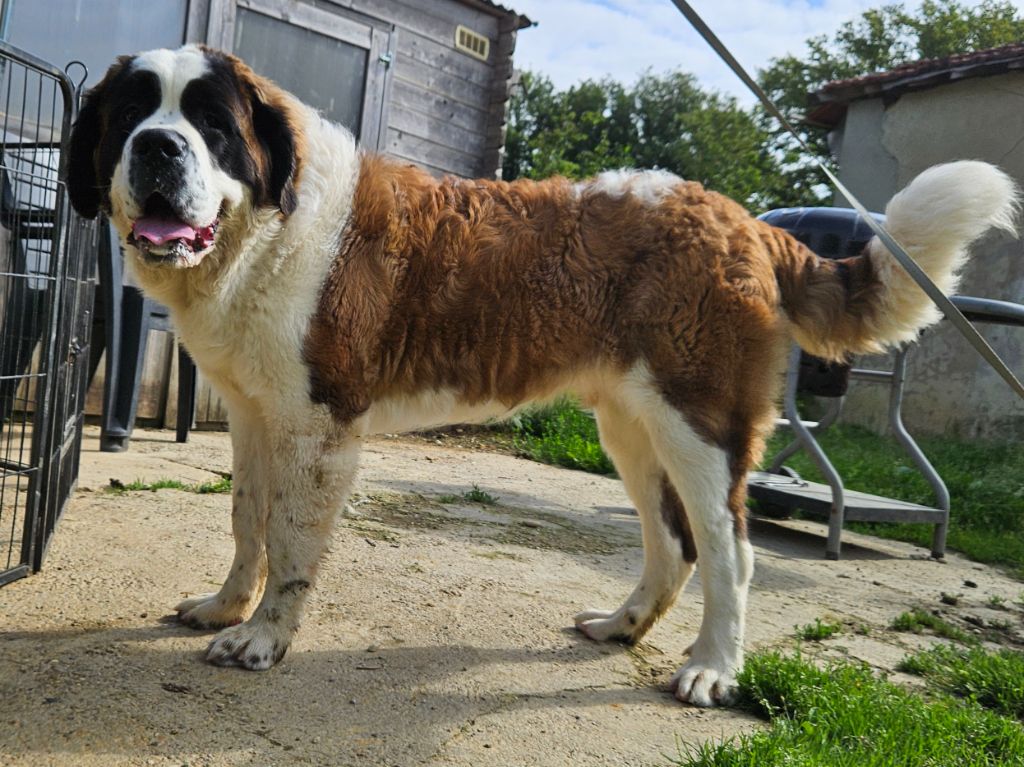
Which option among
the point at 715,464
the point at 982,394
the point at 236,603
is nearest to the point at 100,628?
the point at 236,603

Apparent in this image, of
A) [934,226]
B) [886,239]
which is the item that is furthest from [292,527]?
[934,226]

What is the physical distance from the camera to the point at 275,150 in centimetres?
272

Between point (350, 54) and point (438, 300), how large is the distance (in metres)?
5.88

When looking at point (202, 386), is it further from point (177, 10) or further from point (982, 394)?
point (982, 394)

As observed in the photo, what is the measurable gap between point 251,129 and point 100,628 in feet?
4.95

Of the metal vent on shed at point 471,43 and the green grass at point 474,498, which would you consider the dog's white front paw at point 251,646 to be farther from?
the metal vent on shed at point 471,43

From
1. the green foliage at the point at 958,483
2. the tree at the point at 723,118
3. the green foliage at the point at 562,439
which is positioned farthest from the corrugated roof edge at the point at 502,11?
the tree at the point at 723,118

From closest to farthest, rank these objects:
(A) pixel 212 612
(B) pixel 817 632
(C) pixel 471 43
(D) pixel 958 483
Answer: (A) pixel 212 612, (B) pixel 817 632, (D) pixel 958 483, (C) pixel 471 43

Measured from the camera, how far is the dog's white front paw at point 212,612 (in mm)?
2811

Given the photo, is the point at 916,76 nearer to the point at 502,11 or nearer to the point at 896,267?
the point at 502,11

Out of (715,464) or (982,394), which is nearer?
(715,464)

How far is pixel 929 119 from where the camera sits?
11992 millimetres

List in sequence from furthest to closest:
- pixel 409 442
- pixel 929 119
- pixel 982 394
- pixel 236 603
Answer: pixel 929 119 < pixel 982 394 < pixel 409 442 < pixel 236 603

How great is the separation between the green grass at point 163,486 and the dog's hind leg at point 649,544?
2.07 metres
